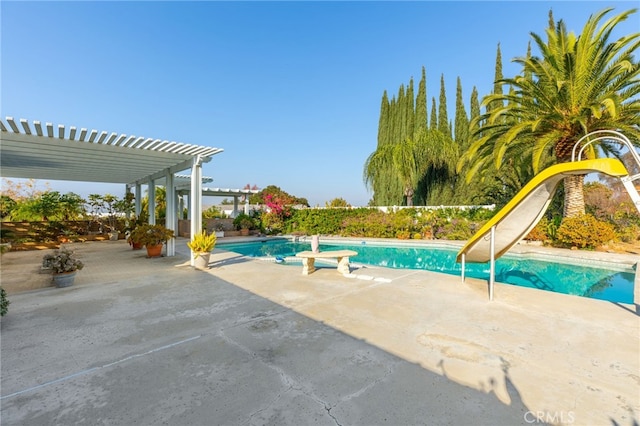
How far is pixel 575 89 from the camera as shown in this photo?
10.1 m

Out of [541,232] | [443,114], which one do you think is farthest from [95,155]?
[443,114]

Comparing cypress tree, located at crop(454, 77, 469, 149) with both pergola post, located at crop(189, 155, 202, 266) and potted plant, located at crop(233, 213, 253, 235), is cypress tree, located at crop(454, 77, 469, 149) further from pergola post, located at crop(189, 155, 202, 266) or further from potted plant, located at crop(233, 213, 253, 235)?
pergola post, located at crop(189, 155, 202, 266)

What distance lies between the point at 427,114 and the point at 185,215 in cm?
2132

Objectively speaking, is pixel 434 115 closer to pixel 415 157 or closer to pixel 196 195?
pixel 415 157

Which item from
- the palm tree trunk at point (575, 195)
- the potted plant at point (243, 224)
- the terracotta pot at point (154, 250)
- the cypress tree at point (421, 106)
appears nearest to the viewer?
the terracotta pot at point (154, 250)

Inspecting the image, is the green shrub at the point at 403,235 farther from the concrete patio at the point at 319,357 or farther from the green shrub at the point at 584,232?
the concrete patio at the point at 319,357

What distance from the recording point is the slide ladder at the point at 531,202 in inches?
150

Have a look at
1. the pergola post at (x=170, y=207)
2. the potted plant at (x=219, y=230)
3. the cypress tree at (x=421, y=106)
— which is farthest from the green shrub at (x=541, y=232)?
the potted plant at (x=219, y=230)

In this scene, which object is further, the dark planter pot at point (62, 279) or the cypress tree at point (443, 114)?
the cypress tree at point (443, 114)

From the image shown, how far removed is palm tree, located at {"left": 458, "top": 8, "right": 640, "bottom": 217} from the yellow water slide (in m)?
6.07

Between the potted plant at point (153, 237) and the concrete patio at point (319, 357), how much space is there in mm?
4016

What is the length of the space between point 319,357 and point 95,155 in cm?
898

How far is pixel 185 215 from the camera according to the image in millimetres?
21797

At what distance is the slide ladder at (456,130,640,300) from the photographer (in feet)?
12.5
